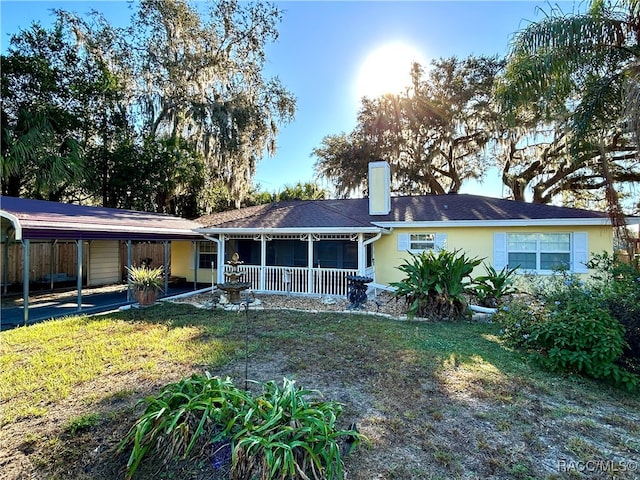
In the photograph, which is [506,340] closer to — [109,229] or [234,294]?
[234,294]

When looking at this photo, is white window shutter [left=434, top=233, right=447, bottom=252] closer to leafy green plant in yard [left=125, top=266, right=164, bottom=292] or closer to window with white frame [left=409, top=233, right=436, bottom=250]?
window with white frame [left=409, top=233, right=436, bottom=250]

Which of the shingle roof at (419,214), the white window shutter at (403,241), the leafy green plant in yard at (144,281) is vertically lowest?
the leafy green plant in yard at (144,281)

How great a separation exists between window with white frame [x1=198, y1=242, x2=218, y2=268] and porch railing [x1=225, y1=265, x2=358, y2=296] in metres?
1.99

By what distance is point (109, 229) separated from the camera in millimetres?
8742

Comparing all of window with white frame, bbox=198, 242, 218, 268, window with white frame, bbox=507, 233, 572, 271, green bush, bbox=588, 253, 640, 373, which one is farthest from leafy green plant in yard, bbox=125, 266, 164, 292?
window with white frame, bbox=507, 233, 572, 271

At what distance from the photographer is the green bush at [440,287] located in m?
7.41

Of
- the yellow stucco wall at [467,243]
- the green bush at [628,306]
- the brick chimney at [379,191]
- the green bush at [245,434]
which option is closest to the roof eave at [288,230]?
the yellow stucco wall at [467,243]

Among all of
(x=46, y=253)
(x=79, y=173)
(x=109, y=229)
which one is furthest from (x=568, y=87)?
(x=79, y=173)

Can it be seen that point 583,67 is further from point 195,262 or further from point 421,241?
point 195,262

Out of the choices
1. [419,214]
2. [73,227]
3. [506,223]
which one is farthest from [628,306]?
[73,227]

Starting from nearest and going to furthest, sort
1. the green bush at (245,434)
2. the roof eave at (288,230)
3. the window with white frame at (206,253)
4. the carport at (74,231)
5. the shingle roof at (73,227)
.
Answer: the green bush at (245,434) → the carport at (74,231) → the shingle roof at (73,227) → the roof eave at (288,230) → the window with white frame at (206,253)

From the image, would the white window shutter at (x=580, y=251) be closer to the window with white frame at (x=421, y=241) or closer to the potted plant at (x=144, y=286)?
the window with white frame at (x=421, y=241)

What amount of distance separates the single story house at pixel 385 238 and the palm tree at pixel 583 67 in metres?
1.68

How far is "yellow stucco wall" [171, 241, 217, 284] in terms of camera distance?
43.5ft
